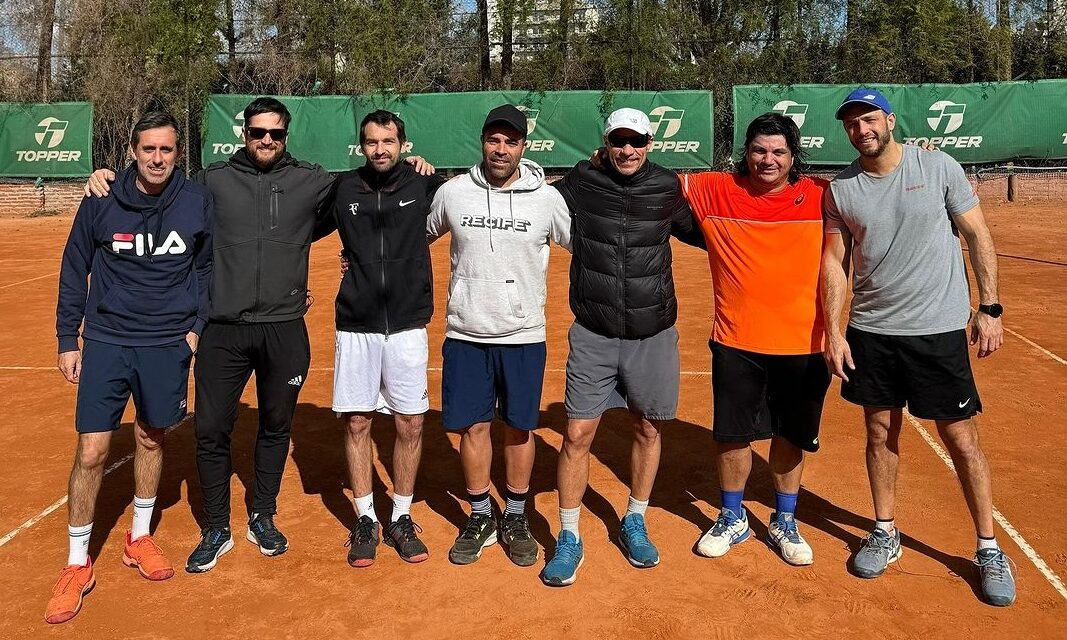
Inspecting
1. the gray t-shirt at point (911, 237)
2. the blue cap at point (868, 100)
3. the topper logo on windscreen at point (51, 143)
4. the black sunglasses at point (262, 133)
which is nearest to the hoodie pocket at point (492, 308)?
the black sunglasses at point (262, 133)

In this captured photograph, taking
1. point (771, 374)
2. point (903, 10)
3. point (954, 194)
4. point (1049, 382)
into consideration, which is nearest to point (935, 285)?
point (954, 194)

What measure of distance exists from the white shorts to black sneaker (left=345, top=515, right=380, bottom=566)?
23.4 inches

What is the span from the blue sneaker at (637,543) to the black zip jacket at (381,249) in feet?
4.83

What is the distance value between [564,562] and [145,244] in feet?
7.97

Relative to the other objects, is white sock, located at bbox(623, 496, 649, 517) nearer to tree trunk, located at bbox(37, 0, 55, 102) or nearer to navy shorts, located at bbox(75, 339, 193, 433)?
navy shorts, located at bbox(75, 339, 193, 433)

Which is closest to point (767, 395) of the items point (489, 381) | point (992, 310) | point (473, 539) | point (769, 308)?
point (769, 308)

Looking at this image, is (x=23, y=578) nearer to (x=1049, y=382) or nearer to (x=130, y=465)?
(x=130, y=465)

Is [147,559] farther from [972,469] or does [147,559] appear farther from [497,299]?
[972,469]

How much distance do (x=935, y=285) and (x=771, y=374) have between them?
834mm

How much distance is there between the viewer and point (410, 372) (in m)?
4.44

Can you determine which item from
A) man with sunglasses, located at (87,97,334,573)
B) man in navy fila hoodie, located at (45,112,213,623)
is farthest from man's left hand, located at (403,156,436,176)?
man in navy fila hoodie, located at (45,112,213,623)

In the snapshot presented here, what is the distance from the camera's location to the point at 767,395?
4352 millimetres

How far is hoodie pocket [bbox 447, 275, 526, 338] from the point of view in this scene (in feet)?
14.0

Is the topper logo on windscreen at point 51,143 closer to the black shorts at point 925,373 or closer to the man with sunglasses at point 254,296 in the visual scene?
the man with sunglasses at point 254,296
